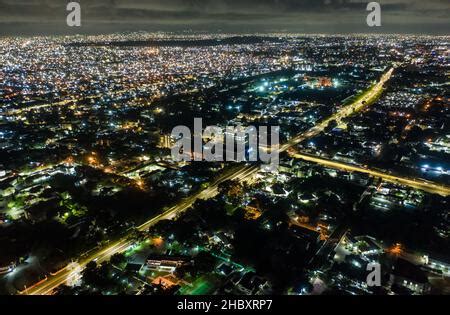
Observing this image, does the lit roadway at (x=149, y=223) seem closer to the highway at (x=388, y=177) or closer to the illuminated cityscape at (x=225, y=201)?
the illuminated cityscape at (x=225, y=201)

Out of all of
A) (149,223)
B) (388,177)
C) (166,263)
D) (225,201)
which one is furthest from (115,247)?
(388,177)

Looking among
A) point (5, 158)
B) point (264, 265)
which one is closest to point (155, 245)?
point (264, 265)

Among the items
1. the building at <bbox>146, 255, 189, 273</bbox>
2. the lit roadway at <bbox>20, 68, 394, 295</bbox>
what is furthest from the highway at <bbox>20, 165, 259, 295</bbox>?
the building at <bbox>146, 255, 189, 273</bbox>

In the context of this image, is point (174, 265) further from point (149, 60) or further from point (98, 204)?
point (149, 60)

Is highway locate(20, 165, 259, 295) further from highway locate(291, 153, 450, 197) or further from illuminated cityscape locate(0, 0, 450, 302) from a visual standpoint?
highway locate(291, 153, 450, 197)

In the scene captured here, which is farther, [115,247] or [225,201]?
[225,201]

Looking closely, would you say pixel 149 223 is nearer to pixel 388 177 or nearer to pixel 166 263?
pixel 166 263
